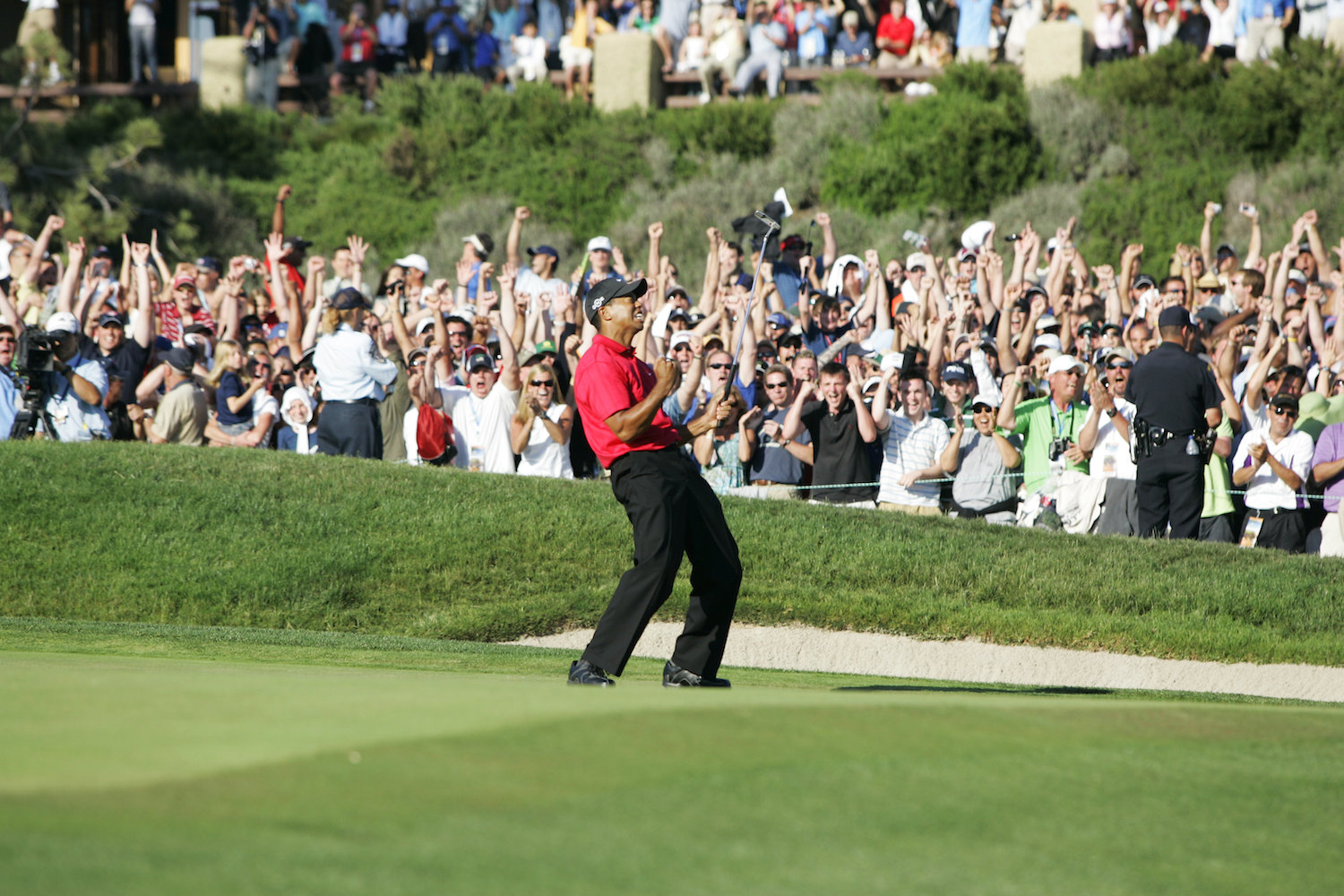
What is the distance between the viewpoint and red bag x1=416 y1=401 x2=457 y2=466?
1411cm

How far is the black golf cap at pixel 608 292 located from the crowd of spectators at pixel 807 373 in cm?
517

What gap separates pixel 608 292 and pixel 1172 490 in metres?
6.32

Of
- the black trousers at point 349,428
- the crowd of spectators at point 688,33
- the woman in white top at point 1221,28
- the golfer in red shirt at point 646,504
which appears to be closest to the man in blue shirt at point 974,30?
the crowd of spectators at point 688,33

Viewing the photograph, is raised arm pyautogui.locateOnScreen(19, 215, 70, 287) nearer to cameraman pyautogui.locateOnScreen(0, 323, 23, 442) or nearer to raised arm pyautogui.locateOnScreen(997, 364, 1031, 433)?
cameraman pyautogui.locateOnScreen(0, 323, 23, 442)

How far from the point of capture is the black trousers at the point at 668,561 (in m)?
6.95

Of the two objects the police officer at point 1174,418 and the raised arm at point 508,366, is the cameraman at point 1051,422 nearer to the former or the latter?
the police officer at point 1174,418

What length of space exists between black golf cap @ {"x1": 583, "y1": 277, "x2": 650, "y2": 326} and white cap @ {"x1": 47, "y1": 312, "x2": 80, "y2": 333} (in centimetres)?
800

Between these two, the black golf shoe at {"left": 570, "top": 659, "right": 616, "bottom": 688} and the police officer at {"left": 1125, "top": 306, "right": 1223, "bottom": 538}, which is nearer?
the black golf shoe at {"left": 570, "top": 659, "right": 616, "bottom": 688}

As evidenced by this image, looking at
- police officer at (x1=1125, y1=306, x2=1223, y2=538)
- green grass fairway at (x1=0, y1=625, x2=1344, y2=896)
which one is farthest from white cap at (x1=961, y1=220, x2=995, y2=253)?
green grass fairway at (x1=0, y1=625, x2=1344, y2=896)

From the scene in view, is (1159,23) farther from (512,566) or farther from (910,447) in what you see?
(512,566)

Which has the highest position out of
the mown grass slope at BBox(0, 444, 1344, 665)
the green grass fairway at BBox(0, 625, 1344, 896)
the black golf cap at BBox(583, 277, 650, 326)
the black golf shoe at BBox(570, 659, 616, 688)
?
the black golf cap at BBox(583, 277, 650, 326)

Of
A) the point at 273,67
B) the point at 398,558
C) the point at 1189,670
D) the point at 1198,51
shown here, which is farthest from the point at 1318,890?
the point at 273,67

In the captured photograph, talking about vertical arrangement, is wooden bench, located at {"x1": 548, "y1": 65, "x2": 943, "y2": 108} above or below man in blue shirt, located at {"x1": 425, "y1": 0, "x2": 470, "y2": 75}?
below

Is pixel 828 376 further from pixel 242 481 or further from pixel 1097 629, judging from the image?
pixel 242 481
